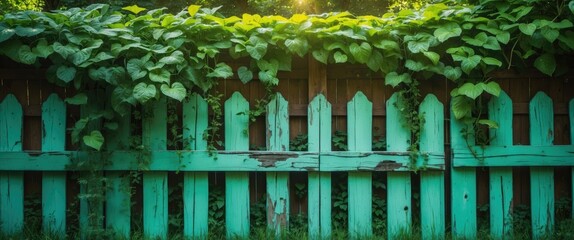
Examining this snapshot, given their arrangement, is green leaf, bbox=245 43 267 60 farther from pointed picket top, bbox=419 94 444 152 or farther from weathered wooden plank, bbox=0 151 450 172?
pointed picket top, bbox=419 94 444 152

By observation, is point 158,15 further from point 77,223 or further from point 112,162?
point 77,223

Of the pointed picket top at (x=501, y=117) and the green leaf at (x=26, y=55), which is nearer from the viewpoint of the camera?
Result: the green leaf at (x=26, y=55)

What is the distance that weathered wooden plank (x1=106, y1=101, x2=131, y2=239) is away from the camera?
3.50m

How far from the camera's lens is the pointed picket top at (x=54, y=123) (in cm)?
350

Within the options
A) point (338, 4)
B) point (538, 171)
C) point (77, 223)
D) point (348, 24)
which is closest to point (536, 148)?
point (538, 171)

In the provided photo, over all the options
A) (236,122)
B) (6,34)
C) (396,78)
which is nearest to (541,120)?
(396,78)

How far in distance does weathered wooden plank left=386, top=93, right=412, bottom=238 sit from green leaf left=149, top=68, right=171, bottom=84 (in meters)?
1.75

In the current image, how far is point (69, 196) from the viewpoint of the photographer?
367cm

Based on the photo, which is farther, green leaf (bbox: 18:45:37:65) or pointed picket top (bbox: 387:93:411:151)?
pointed picket top (bbox: 387:93:411:151)

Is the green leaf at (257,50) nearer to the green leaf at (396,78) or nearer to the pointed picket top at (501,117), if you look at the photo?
the green leaf at (396,78)

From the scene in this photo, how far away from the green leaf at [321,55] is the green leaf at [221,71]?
0.67 m

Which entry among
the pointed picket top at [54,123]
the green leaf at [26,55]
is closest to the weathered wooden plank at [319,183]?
the pointed picket top at [54,123]

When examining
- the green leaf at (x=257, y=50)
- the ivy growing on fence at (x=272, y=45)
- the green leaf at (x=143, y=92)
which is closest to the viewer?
the green leaf at (x=143, y=92)

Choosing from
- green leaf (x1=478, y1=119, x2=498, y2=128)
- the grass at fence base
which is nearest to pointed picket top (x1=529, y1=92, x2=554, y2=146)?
green leaf (x1=478, y1=119, x2=498, y2=128)
